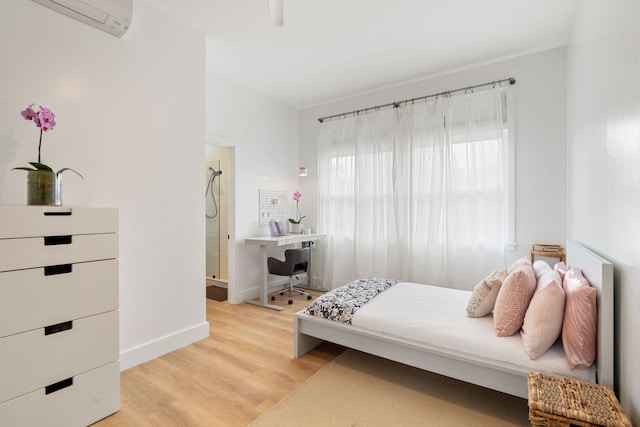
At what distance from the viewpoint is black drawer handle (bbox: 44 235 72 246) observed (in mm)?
1600

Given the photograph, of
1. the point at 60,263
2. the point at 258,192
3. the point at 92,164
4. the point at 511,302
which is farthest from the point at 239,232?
the point at 511,302

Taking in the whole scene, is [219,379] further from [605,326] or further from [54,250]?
[605,326]

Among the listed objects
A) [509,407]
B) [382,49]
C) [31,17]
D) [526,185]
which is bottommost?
[509,407]

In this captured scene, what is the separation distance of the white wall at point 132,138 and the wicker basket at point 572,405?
2625 millimetres

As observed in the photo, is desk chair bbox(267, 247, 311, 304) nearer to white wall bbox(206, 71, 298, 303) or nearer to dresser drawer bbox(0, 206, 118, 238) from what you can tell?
white wall bbox(206, 71, 298, 303)

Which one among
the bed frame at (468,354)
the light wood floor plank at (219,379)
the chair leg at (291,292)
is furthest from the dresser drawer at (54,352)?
the chair leg at (291,292)

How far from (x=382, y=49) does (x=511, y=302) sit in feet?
8.77

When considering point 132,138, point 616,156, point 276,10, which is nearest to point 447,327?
point 616,156

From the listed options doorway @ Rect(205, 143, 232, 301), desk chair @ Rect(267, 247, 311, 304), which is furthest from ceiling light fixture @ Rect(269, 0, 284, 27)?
doorway @ Rect(205, 143, 232, 301)

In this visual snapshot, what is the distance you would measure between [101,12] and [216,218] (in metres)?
3.41

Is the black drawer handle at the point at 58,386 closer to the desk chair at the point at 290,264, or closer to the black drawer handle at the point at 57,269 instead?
the black drawer handle at the point at 57,269

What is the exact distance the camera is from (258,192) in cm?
428

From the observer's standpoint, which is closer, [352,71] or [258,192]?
[352,71]

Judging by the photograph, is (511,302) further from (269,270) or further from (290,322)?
(269,270)
